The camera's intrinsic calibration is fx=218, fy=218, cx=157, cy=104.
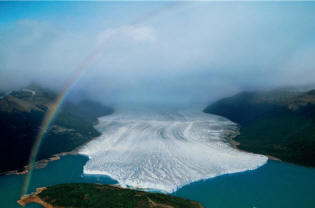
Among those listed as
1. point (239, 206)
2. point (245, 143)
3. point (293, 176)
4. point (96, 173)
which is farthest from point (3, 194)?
point (245, 143)

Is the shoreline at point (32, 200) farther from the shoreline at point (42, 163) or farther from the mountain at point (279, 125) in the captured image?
the mountain at point (279, 125)

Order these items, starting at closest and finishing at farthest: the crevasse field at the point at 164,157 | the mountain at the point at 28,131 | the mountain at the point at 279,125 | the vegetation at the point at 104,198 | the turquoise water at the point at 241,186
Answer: the vegetation at the point at 104,198, the turquoise water at the point at 241,186, the crevasse field at the point at 164,157, the mountain at the point at 28,131, the mountain at the point at 279,125

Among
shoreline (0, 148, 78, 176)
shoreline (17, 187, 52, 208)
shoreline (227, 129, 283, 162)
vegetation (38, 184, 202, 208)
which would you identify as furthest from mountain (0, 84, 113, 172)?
shoreline (227, 129, 283, 162)

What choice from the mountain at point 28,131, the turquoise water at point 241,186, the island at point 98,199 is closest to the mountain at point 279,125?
the turquoise water at point 241,186

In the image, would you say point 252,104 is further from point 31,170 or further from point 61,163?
point 31,170

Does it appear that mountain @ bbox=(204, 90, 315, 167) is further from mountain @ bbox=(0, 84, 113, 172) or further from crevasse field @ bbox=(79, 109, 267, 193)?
mountain @ bbox=(0, 84, 113, 172)

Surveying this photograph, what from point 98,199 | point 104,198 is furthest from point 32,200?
point 104,198
